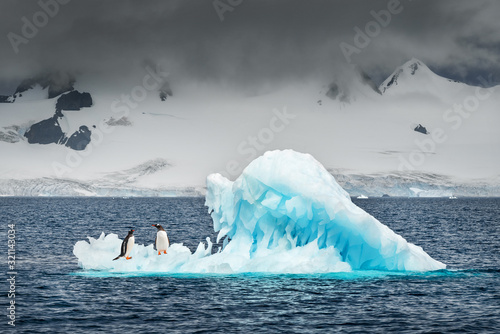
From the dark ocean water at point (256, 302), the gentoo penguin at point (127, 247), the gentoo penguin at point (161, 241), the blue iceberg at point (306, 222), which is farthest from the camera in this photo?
the gentoo penguin at point (161, 241)

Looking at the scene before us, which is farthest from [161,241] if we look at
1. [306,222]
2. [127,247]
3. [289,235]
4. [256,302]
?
[256,302]

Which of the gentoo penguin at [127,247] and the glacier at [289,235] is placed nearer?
the glacier at [289,235]

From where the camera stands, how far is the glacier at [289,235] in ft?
114

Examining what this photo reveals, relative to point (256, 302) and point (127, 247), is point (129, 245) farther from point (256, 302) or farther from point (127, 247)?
point (256, 302)

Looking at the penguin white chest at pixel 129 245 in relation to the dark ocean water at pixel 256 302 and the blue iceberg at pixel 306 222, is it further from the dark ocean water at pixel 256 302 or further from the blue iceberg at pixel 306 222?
the blue iceberg at pixel 306 222

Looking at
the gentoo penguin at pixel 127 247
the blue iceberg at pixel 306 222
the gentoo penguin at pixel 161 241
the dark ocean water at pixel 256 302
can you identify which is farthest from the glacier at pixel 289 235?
the dark ocean water at pixel 256 302

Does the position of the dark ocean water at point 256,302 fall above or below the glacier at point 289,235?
below

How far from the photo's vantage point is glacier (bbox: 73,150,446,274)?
3472 centimetres

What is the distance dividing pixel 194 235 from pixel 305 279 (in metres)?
39.4

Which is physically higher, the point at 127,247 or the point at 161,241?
the point at 161,241

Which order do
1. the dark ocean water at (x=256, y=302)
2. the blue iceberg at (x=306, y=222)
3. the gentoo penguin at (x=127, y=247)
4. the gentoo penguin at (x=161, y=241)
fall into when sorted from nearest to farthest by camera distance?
the dark ocean water at (x=256, y=302) < the blue iceberg at (x=306, y=222) < the gentoo penguin at (x=127, y=247) < the gentoo penguin at (x=161, y=241)

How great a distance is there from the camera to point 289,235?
3669 centimetres

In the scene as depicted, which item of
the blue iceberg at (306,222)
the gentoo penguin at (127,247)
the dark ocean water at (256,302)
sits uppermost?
the blue iceberg at (306,222)

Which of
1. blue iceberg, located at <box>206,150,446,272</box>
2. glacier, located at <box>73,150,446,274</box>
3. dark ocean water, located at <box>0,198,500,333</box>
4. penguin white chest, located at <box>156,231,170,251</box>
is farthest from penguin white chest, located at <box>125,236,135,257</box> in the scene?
blue iceberg, located at <box>206,150,446,272</box>
